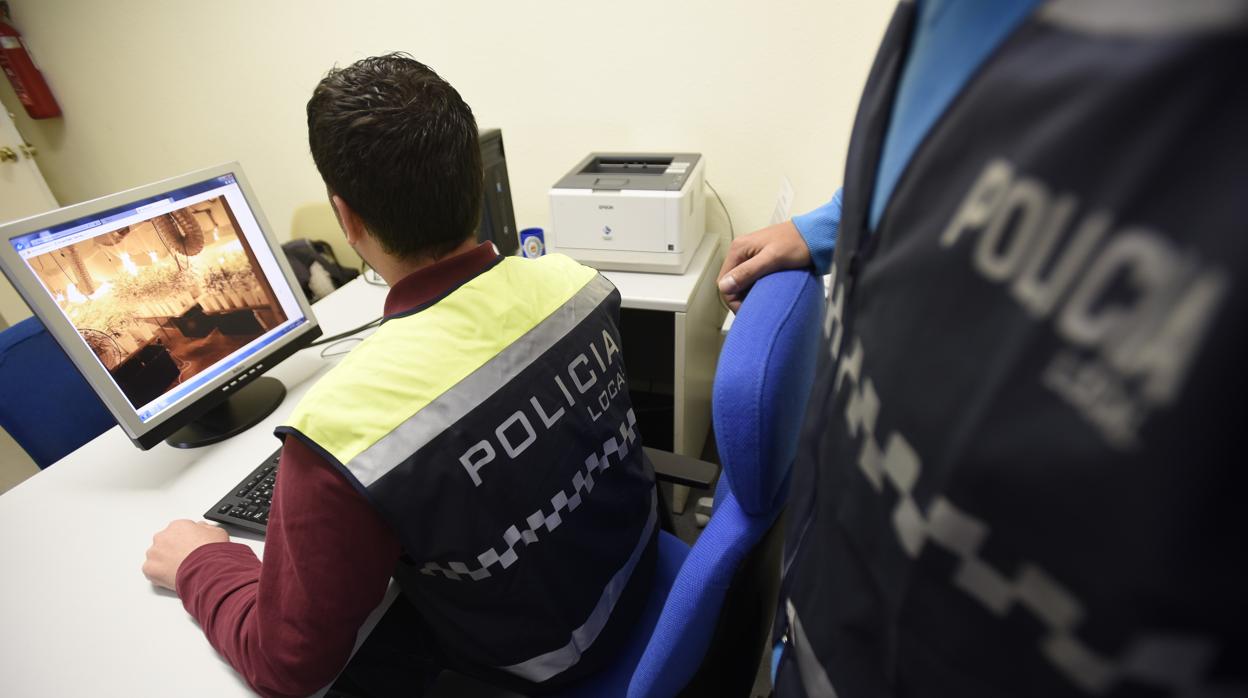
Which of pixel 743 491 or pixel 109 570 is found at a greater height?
pixel 743 491

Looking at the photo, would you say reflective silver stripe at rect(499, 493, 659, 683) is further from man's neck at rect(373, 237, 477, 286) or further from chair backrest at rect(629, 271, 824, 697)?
man's neck at rect(373, 237, 477, 286)

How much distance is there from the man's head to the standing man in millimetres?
599

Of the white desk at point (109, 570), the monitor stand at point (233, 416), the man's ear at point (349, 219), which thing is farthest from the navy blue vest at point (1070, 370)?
the monitor stand at point (233, 416)

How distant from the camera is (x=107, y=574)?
2.87 feet

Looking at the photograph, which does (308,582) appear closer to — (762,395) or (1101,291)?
(762,395)

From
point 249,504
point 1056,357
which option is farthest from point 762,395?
point 249,504

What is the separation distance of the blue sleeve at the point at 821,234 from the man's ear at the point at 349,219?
0.62m

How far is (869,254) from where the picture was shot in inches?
14.1

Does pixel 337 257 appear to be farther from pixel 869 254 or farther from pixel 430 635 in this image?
pixel 869 254

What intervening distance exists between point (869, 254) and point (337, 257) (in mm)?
2516

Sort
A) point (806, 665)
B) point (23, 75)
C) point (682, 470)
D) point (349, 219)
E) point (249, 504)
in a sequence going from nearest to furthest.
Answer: point (806, 665) < point (349, 219) < point (249, 504) < point (682, 470) < point (23, 75)

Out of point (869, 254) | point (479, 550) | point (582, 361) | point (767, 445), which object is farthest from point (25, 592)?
point (869, 254)

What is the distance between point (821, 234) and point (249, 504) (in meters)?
1.02

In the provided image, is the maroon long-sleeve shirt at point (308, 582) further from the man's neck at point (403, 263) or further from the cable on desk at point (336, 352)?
the cable on desk at point (336, 352)
